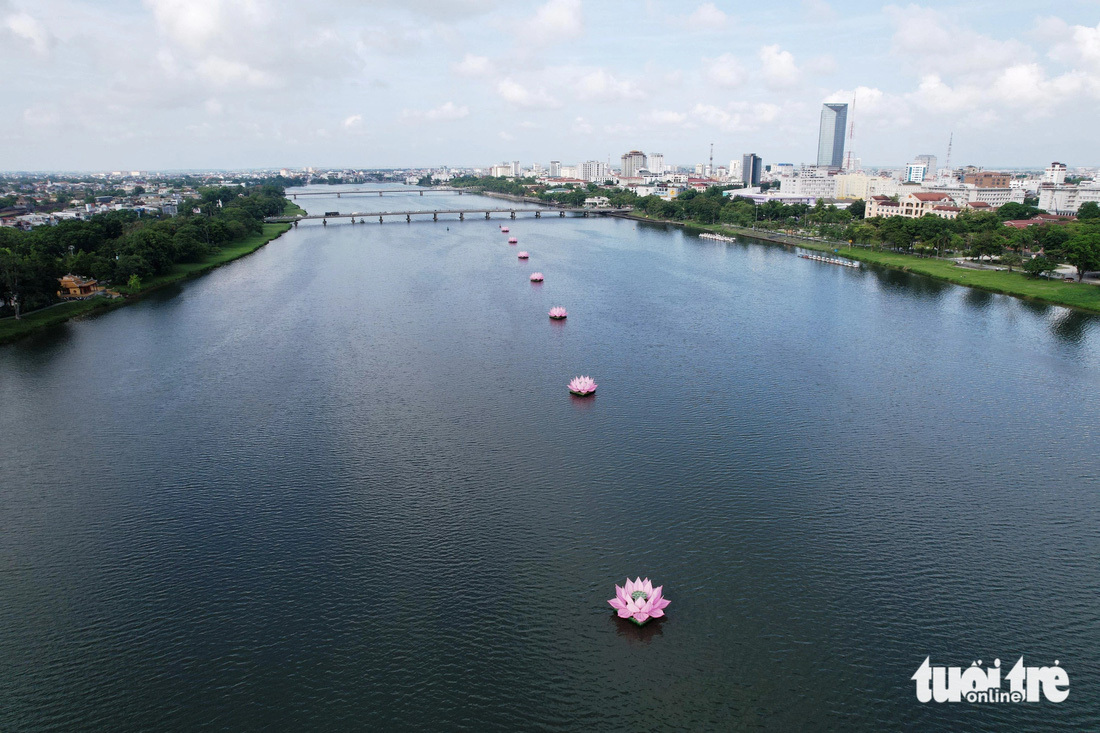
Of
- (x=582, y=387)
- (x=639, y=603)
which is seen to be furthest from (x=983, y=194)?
(x=639, y=603)

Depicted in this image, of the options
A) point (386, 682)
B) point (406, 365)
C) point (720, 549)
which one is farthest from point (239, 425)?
point (720, 549)

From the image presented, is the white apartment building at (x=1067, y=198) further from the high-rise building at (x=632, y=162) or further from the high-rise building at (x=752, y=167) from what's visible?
the high-rise building at (x=632, y=162)

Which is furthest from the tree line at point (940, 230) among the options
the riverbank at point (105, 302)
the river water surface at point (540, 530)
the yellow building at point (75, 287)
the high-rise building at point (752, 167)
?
the high-rise building at point (752, 167)

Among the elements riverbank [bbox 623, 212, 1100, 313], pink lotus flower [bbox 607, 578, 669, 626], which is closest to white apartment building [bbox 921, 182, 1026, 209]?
riverbank [bbox 623, 212, 1100, 313]

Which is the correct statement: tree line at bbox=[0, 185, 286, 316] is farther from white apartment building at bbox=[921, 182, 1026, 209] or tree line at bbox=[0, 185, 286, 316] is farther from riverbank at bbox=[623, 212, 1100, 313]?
white apartment building at bbox=[921, 182, 1026, 209]

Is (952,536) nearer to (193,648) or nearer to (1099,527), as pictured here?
(1099,527)

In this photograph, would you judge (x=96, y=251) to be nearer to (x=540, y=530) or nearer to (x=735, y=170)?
(x=540, y=530)

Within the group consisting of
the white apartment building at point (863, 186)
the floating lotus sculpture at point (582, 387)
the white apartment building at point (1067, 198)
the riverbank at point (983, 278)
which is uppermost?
the white apartment building at point (863, 186)
